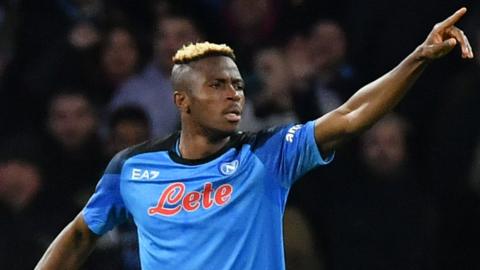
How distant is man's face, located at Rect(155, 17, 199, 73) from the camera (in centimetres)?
833

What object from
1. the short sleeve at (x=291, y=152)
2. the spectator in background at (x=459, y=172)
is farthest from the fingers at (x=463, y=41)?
the spectator in background at (x=459, y=172)

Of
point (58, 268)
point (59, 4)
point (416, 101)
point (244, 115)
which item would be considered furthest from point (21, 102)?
point (58, 268)

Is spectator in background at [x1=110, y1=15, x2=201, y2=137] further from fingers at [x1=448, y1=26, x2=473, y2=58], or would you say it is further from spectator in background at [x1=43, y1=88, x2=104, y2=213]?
fingers at [x1=448, y1=26, x2=473, y2=58]

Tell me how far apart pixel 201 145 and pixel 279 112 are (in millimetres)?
2418

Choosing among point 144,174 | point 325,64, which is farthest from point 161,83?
point 144,174

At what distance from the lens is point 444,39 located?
182 inches

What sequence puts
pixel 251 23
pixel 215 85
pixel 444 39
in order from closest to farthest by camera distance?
pixel 444 39 < pixel 215 85 < pixel 251 23

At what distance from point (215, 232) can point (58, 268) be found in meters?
0.81

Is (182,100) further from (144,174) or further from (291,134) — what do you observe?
(291,134)

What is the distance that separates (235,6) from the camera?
8.77 meters

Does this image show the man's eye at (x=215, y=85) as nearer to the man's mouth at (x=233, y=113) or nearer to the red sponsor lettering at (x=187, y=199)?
the man's mouth at (x=233, y=113)

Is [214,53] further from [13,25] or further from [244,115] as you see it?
[13,25]

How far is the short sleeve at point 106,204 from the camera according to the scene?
5.45m

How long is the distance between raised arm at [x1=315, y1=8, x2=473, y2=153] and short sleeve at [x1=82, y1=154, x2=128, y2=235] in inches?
39.7
